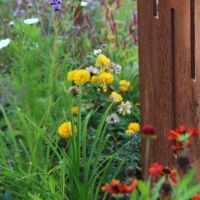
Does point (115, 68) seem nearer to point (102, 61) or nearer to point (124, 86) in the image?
point (102, 61)

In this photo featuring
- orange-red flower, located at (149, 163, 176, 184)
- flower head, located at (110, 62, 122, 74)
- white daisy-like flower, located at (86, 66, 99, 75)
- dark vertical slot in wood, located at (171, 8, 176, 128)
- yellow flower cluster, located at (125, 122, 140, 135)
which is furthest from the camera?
flower head, located at (110, 62, 122, 74)

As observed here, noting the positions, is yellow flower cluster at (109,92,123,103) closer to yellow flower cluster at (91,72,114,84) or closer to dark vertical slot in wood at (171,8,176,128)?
yellow flower cluster at (91,72,114,84)

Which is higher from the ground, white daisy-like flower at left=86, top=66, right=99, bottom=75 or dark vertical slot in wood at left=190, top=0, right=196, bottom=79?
dark vertical slot in wood at left=190, top=0, right=196, bottom=79

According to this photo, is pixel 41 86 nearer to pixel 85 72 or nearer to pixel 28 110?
pixel 28 110

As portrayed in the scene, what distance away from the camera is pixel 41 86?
Answer: 15.3 feet

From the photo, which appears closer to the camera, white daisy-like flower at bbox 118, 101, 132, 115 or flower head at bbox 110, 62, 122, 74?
white daisy-like flower at bbox 118, 101, 132, 115

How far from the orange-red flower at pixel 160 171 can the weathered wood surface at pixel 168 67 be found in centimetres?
75

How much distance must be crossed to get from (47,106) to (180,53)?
1.42 m

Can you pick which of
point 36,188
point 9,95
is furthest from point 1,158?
point 9,95

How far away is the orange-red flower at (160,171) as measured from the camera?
6.64ft

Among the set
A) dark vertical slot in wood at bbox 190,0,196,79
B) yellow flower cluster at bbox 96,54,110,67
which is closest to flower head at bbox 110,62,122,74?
yellow flower cluster at bbox 96,54,110,67

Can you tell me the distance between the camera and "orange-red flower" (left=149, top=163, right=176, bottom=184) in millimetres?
2025

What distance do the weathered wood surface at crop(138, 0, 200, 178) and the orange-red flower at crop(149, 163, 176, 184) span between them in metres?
0.75

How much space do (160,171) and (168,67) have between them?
1.28m
